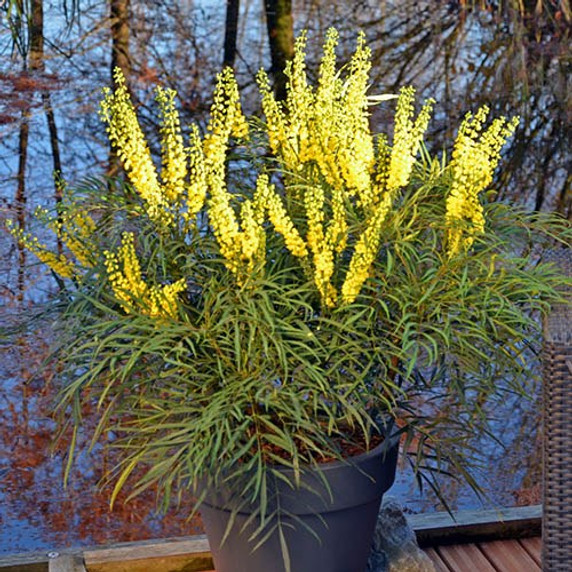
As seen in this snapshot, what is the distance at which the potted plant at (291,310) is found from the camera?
5.70ft

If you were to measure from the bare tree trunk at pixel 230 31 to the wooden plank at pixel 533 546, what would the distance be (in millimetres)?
4157

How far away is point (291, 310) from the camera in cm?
186

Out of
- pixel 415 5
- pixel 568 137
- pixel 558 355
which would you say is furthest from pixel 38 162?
pixel 558 355

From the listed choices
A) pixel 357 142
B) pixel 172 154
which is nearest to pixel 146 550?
pixel 172 154

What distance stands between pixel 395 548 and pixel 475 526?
0.29 meters

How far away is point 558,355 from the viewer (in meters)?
1.86

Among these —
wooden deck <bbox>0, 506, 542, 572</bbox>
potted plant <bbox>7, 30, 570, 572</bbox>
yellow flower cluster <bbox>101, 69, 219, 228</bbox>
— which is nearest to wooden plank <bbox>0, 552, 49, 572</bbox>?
wooden deck <bbox>0, 506, 542, 572</bbox>

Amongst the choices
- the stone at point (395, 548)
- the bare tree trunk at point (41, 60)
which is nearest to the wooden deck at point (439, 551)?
the stone at point (395, 548)

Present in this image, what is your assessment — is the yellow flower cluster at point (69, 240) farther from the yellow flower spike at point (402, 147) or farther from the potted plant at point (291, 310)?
the yellow flower spike at point (402, 147)

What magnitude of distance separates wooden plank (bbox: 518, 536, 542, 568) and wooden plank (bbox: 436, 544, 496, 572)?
4.0 inches

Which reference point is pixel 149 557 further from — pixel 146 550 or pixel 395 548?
pixel 395 548

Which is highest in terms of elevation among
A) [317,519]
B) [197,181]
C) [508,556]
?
[197,181]

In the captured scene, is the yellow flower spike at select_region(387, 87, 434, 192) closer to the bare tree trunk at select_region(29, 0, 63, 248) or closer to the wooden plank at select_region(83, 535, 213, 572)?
the wooden plank at select_region(83, 535, 213, 572)

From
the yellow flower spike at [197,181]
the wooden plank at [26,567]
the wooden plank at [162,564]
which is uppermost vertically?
the yellow flower spike at [197,181]
